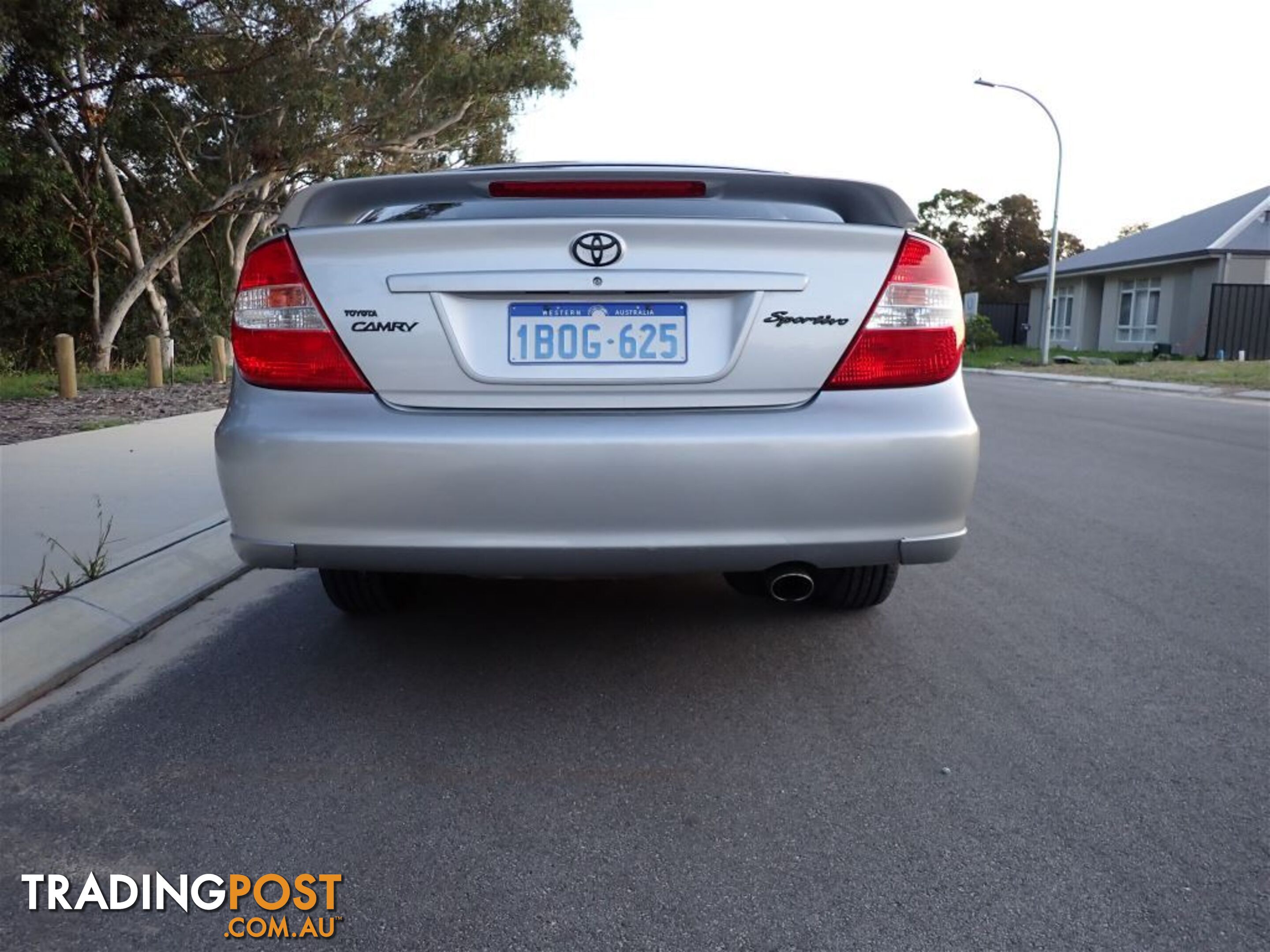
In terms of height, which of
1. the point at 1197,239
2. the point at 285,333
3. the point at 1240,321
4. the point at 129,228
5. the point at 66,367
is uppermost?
the point at 1197,239

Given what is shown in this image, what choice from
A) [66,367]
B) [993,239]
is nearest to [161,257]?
[66,367]

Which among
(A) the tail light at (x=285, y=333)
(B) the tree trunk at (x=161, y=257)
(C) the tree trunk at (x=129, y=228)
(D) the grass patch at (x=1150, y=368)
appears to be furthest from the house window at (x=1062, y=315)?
(A) the tail light at (x=285, y=333)

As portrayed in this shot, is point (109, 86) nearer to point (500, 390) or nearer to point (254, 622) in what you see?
point (254, 622)

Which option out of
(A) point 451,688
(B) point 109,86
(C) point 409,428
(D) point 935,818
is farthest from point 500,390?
(B) point 109,86

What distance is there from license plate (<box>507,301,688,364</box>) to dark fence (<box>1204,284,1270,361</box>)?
99.4ft

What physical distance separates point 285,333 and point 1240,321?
31463 millimetres

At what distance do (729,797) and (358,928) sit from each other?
36.3 inches

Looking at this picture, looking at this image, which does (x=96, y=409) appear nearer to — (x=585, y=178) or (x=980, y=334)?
(x=585, y=178)

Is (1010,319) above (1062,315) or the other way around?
the other way around

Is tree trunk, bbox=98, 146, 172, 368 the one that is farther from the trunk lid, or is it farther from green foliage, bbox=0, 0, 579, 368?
the trunk lid

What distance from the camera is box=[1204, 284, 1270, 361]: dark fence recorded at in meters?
28.8

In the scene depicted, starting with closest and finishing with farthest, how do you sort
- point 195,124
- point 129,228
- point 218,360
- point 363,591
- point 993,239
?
point 363,591, point 218,360, point 129,228, point 195,124, point 993,239

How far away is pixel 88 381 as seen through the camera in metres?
15.6

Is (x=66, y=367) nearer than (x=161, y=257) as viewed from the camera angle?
Yes
